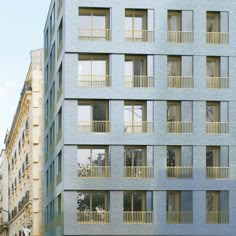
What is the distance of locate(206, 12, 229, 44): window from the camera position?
61562mm

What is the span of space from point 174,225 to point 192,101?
357 inches

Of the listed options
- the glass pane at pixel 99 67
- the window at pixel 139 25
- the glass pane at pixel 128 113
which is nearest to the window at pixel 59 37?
the glass pane at pixel 99 67

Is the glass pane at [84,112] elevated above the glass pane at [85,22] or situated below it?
below

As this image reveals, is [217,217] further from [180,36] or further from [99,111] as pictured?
[180,36]

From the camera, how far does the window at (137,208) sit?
58656 millimetres

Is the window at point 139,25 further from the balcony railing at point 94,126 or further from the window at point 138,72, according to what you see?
the balcony railing at point 94,126

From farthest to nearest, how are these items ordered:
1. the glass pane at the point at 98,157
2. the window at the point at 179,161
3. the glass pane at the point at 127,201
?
the window at the point at 179,161 → the glass pane at the point at 98,157 → the glass pane at the point at 127,201

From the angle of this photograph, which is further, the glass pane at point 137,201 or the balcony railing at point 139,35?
the balcony railing at point 139,35

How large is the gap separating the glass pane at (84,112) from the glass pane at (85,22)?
589cm


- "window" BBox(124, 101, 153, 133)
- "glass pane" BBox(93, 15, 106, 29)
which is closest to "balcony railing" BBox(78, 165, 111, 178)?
"window" BBox(124, 101, 153, 133)

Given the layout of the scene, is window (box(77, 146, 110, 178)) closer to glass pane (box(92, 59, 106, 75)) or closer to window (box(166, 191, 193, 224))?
window (box(166, 191, 193, 224))

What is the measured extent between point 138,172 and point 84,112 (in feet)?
19.0

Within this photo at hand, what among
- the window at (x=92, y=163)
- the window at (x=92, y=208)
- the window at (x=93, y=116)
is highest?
the window at (x=93, y=116)

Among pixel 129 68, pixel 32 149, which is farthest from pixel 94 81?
pixel 32 149
